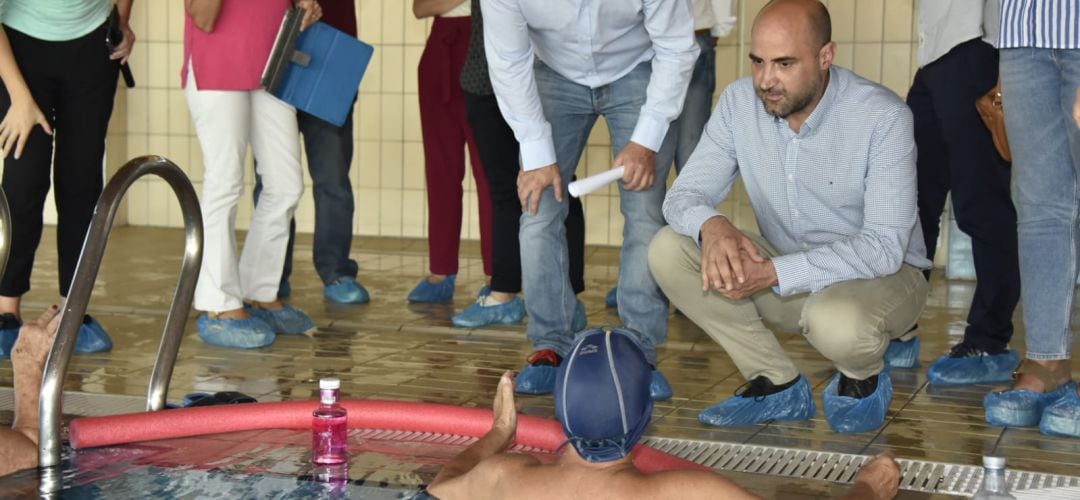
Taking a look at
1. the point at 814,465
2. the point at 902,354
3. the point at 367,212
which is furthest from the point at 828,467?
the point at 367,212

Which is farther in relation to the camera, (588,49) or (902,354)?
(902,354)

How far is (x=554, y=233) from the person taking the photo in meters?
4.44

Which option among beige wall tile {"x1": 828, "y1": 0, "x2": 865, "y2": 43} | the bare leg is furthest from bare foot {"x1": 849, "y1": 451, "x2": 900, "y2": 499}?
beige wall tile {"x1": 828, "y1": 0, "x2": 865, "y2": 43}

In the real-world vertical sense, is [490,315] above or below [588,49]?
below

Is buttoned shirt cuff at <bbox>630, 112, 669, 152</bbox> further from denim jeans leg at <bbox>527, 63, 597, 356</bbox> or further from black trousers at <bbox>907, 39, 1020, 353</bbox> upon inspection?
black trousers at <bbox>907, 39, 1020, 353</bbox>

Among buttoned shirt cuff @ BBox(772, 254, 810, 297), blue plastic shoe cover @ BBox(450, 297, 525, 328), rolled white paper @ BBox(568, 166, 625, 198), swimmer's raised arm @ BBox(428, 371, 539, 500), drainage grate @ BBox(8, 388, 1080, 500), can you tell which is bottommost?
blue plastic shoe cover @ BBox(450, 297, 525, 328)

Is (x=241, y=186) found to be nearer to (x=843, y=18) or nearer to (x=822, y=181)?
(x=822, y=181)

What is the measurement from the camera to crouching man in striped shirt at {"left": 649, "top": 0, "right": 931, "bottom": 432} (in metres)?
3.76

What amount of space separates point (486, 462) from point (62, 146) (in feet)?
9.66

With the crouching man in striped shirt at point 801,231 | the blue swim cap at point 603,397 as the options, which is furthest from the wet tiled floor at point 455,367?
the blue swim cap at point 603,397

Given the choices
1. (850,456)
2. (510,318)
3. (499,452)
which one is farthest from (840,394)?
(510,318)

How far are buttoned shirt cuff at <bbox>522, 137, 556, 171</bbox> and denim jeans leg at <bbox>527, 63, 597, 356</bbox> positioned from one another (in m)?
0.11

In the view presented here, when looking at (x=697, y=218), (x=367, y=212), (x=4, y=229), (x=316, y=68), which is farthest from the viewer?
(x=367, y=212)

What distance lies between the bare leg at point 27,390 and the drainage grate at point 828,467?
5.11ft
